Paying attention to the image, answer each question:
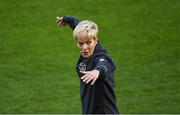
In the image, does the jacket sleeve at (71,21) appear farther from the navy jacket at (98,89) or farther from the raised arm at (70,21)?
the navy jacket at (98,89)

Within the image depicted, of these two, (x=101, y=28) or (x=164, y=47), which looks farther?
(x=101, y=28)

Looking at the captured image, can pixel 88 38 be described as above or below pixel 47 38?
above

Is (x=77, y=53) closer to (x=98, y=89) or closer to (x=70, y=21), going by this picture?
(x=70, y=21)

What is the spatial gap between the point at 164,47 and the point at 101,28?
125 cm

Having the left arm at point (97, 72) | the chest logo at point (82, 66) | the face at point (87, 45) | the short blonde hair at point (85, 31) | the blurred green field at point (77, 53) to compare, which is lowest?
the blurred green field at point (77, 53)

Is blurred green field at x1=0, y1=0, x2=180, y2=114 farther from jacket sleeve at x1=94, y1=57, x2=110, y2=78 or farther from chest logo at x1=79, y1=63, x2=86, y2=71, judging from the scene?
jacket sleeve at x1=94, y1=57, x2=110, y2=78

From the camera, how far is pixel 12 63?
7.66 meters

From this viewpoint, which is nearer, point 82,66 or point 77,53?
point 82,66

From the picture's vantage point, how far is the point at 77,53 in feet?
26.3

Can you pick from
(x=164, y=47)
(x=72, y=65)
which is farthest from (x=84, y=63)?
(x=164, y=47)

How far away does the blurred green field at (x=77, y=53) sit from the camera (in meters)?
6.69

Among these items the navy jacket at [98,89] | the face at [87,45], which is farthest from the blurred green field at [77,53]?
the face at [87,45]

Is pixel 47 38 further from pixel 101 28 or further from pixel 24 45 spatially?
pixel 101 28

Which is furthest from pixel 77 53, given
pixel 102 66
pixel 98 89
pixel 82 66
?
pixel 102 66
